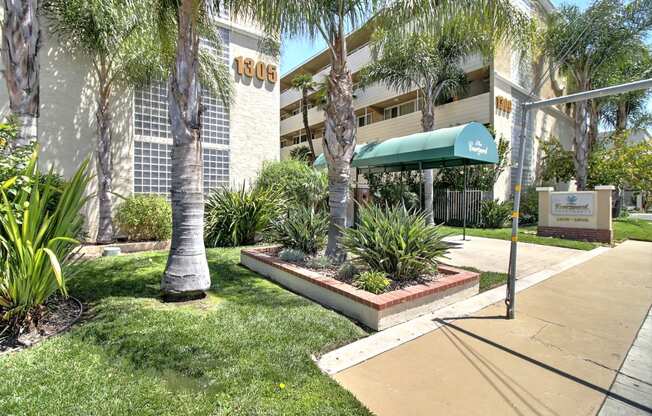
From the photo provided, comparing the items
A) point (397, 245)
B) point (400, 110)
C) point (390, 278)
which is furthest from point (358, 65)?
point (390, 278)

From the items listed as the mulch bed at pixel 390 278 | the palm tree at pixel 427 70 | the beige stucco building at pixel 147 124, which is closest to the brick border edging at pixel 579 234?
the palm tree at pixel 427 70

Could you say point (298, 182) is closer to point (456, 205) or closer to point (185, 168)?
point (185, 168)

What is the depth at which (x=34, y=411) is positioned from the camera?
256 centimetres

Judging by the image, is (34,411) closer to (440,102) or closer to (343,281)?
(343,281)

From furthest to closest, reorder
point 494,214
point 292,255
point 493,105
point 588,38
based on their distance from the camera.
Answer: point 493,105, point 588,38, point 494,214, point 292,255

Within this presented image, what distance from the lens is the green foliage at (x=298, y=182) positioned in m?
12.9

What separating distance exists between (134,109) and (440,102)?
15.6 metres

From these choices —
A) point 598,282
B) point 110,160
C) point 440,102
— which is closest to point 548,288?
point 598,282

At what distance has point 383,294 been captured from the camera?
15.7 feet

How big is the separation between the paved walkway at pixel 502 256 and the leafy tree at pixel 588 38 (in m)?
9.44

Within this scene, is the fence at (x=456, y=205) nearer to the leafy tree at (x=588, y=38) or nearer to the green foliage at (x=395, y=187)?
the green foliage at (x=395, y=187)

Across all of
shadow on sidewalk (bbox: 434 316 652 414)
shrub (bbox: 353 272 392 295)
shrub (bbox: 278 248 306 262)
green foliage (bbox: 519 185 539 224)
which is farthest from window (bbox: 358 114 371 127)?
shadow on sidewalk (bbox: 434 316 652 414)

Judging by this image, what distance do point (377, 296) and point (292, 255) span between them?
9.22 ft

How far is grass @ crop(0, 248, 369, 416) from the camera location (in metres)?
2.70
